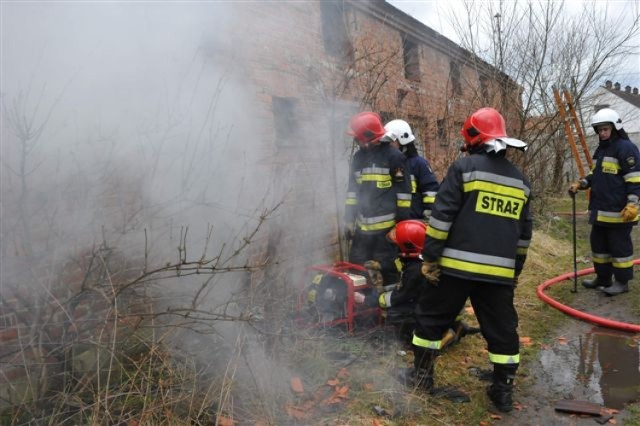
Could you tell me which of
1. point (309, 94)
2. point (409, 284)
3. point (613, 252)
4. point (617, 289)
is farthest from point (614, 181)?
point (309, 94)

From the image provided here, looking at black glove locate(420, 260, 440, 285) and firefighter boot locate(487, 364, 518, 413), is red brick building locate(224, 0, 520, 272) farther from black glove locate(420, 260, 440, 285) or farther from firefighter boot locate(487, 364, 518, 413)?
firefighter boot locate(487, 364, 518, 413)

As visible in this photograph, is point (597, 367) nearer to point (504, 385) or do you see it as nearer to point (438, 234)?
point (504, 385)

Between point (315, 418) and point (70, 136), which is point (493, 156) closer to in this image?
point (315, 418)

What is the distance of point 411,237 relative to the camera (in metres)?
3.59

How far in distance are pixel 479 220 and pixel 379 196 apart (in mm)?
1474

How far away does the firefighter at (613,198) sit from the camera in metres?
4.72

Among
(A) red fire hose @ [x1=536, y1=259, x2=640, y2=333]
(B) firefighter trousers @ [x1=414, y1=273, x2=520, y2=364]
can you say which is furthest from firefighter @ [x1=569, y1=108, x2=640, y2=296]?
(B) firefighter trousers @ [x1=414, y1=273, x2=520, y2=364]

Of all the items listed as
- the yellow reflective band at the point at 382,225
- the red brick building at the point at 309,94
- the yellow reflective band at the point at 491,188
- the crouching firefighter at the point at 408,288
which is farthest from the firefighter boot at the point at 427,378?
the red brick building at the point at 309,94

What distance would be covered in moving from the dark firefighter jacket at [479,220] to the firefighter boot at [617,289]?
2.95 metres

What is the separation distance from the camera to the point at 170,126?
2.80 m

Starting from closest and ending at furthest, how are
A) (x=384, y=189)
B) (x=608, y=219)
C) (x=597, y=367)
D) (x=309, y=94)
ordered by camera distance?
1. (x=597, y=367)
2. (x=384, y=189)
3. (x=608, y=219)
4. (x=309, y=94)

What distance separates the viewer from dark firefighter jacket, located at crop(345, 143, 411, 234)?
4.20 m

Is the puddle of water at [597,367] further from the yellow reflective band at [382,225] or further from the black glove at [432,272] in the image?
the yellow reflective band at [382,225]

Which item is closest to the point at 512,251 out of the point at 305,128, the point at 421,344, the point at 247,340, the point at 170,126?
the point at 421,344
